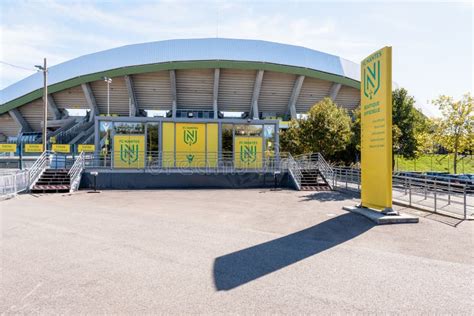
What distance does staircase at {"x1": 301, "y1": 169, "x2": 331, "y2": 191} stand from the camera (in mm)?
16845

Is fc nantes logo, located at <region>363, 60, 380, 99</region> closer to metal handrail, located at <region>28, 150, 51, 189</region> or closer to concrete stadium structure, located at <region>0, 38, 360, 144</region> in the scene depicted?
metal handrail, located at <region>28, 150, 51, 189</region>

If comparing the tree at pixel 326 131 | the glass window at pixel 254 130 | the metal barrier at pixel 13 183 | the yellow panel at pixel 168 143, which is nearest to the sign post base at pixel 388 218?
the glass window at pixel 254 130

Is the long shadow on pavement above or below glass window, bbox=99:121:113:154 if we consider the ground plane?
below

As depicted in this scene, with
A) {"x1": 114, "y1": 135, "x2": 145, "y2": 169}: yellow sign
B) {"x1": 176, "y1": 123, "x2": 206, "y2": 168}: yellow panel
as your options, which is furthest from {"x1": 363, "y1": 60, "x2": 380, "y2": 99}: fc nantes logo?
{"x1": 114, "y1": 135, "x2": 145, "y2": 169}: yellow sign

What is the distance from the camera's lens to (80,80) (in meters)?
41.6

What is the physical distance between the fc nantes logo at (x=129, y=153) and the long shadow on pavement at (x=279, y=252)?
13132mm

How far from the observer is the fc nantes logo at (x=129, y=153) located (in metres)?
18.5

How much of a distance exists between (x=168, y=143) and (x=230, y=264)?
14.7m

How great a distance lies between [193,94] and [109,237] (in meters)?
37.6

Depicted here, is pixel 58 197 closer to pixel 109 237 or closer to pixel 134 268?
pixel 109 237

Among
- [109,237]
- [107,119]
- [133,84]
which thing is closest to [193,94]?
[133,84]

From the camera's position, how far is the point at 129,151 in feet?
61.1

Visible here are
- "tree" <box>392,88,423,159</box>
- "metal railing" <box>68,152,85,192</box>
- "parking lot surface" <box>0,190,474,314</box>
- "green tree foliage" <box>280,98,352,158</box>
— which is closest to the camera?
"parking lot surface" <box>0,190,474,314</box>

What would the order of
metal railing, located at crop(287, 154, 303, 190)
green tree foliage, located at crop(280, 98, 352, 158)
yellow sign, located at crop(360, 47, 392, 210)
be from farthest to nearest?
green tree foliage, located at crop(280, 98, 352, 158) < metal railing, located at crop(287, 154, 303, 190) < yellow sign, located at crop(360, 47, 392, 210)
